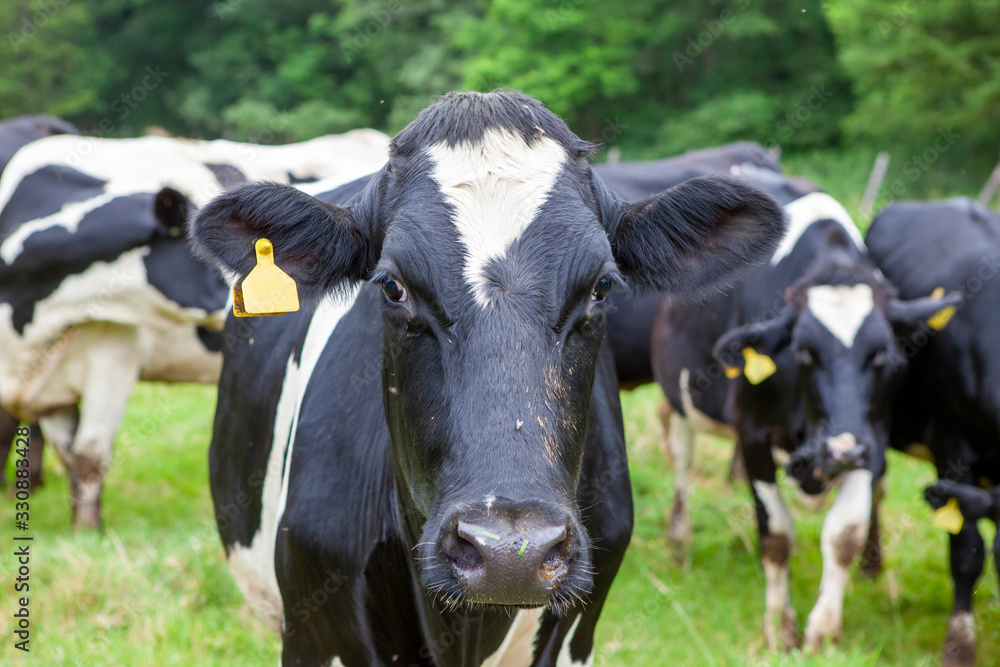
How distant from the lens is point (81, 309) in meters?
5.14

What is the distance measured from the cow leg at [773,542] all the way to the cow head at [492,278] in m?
2.64

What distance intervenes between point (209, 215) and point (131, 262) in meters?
3.39

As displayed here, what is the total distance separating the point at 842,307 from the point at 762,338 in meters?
0.39

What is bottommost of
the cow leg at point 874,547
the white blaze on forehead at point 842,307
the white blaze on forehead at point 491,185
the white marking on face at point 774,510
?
the cow leg at point 874,547

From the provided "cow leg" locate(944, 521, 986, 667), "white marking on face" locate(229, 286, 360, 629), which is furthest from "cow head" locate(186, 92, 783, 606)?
"cow leg" locate(944, 521, 986, 667)

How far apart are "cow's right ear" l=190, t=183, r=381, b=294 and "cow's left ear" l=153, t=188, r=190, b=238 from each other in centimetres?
311

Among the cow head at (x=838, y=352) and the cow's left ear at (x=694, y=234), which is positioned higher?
the cow's left ear at (x=694, y=234)

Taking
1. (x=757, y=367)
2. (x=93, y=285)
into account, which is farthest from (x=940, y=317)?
(x=93, y=285)

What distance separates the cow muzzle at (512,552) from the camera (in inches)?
58.2

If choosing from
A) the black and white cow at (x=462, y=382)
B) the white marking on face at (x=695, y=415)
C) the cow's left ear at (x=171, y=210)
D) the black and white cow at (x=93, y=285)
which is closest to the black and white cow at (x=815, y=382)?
the white marking on face at (x=695, y=415)

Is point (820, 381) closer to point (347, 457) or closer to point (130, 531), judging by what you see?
point (347, 457)

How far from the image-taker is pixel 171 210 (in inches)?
200

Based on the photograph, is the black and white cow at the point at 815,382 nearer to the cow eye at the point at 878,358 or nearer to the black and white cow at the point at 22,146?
the cow eye at the point at 878,358

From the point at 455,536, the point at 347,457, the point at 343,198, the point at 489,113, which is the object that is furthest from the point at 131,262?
the point at 455,536
